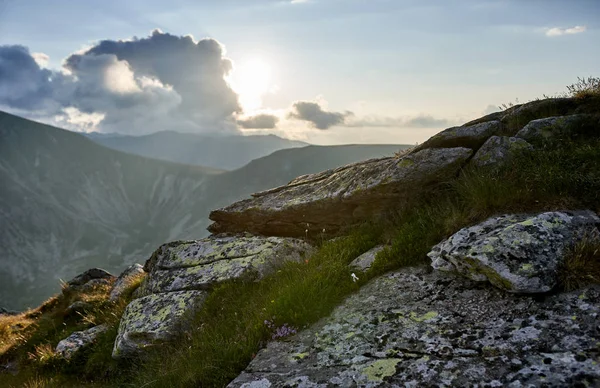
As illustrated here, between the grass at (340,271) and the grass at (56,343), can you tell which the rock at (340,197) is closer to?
the grass at (340,271)

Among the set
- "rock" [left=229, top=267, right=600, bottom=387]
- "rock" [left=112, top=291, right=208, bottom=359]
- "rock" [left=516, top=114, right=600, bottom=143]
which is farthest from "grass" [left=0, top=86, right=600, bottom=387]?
"rock" [left=229, top=267, right=600, bottom=387]

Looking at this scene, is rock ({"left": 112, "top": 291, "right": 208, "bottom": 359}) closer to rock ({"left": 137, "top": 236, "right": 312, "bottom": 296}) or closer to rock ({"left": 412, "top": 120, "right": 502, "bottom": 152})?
rock ({"left": 137, "top": 236, "right": 312, "bottom": 296})

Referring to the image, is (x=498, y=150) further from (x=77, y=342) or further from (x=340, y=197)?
(x=77, y=342)

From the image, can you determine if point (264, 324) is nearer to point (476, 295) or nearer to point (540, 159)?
point (476, 295)

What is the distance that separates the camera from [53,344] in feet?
44.0

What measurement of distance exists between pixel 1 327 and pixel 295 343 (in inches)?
702

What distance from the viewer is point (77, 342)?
38.3 ft

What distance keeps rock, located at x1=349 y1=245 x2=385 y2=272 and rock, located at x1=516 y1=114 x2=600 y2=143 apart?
5115mm

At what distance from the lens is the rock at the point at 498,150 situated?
9422mm

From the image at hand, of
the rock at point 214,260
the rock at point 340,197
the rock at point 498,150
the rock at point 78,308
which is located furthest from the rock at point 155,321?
the rock at point 498,150

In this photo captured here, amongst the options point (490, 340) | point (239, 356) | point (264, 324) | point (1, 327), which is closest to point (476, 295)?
point (490, 340)

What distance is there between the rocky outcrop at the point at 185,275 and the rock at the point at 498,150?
17.2 feet

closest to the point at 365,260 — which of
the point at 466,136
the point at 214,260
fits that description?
the point at 214,260

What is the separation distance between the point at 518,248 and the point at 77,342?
483 inches
